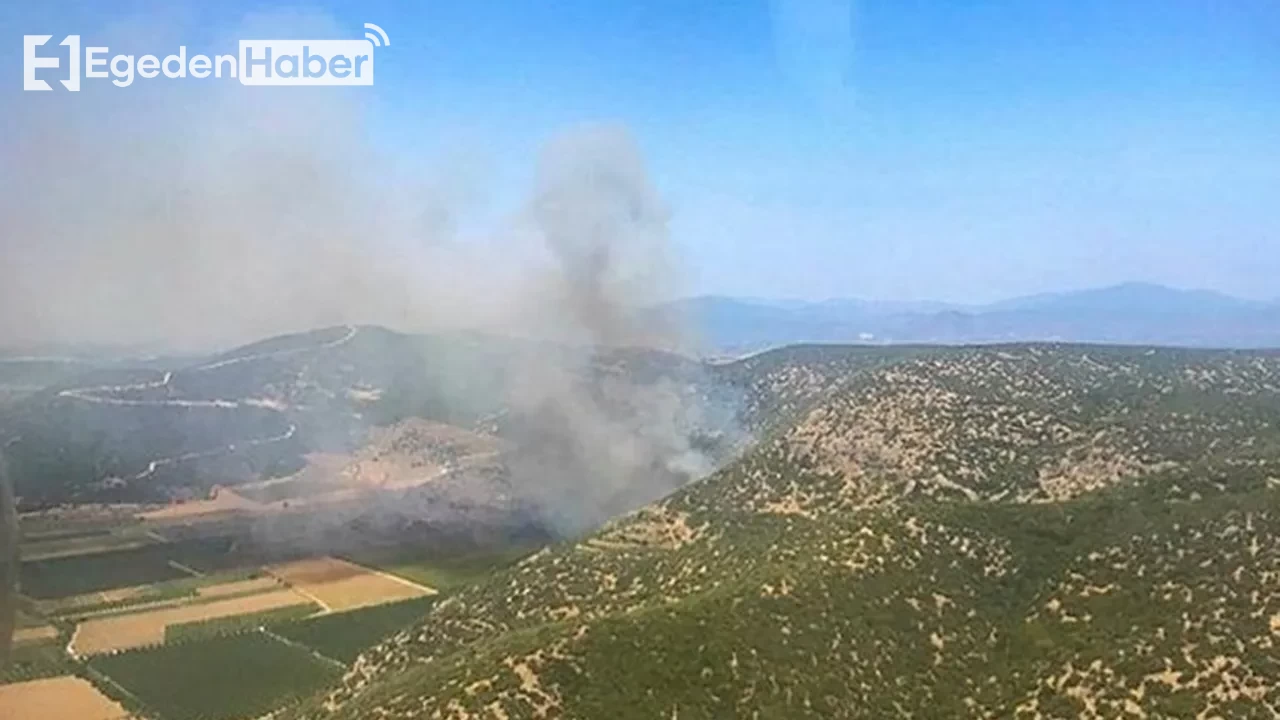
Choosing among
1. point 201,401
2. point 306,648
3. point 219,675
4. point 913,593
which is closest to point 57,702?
point 219,675

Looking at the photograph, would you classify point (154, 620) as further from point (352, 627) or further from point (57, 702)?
point (57, 702)

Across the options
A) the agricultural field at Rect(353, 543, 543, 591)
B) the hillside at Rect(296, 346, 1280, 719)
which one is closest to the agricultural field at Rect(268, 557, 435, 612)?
the agricultural field at Rect(353, 543, 543, 591)

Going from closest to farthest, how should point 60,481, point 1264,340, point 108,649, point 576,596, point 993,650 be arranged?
point 993,650 < point 576,596 < point 108,649 < point 60,481 < point 1264,340

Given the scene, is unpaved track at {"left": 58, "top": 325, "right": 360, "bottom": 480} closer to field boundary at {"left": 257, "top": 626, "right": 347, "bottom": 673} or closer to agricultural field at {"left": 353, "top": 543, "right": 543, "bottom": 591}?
agricultural field at {"left": 353, "top": 543, "right": 543, "bottom": 591}

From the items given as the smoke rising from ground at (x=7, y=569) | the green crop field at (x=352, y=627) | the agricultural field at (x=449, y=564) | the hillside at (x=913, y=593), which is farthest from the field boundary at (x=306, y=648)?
the smoke rising from ground at (x=7, y=569)

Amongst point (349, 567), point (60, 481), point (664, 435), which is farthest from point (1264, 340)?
point (60, 481)

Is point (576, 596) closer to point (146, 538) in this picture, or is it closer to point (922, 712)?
point (922, 712)

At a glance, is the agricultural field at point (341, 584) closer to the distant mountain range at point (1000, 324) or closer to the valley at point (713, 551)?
the valley at point (713, 551)
